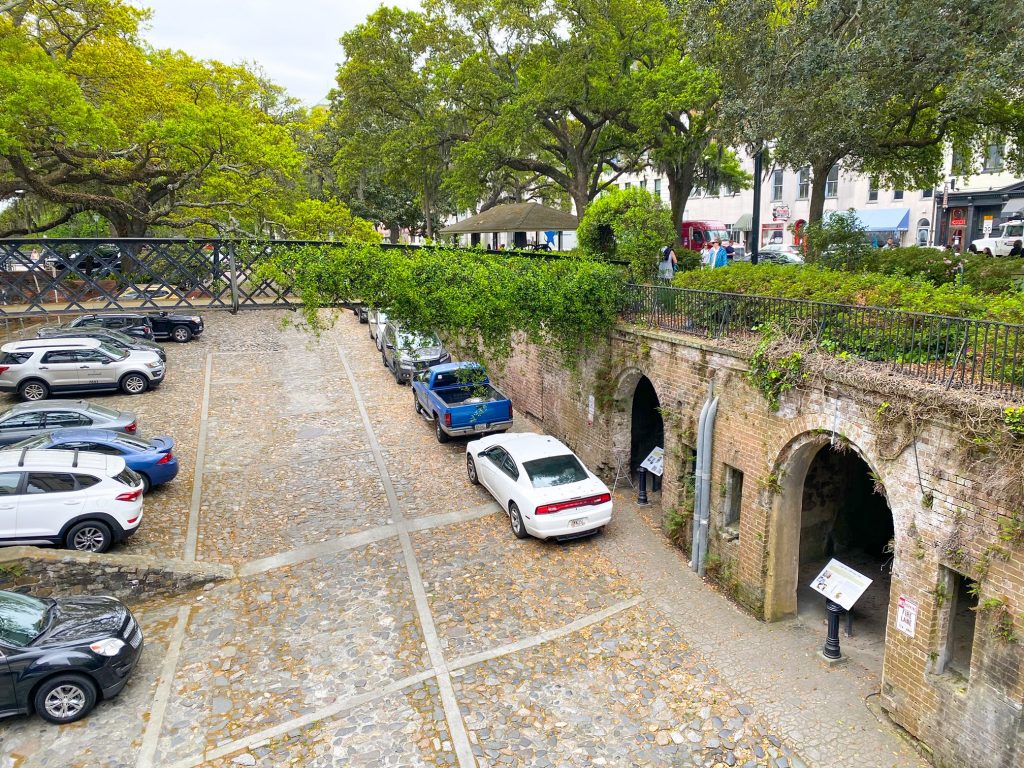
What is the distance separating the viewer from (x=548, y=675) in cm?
884

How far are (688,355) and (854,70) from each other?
6.04m

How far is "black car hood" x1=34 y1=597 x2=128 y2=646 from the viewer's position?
310 inches

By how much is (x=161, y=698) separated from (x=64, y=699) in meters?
1.07

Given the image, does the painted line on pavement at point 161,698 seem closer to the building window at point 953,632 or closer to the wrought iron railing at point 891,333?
the building window at point 953,632

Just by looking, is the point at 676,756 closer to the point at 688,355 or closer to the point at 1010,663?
the point at 1010,663

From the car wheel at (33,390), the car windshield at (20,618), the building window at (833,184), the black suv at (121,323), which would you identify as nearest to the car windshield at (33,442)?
the car windshield at (20,618)

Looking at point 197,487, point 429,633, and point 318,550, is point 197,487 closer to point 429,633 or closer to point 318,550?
point 318,550

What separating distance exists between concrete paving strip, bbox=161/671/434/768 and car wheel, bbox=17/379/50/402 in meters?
16.3

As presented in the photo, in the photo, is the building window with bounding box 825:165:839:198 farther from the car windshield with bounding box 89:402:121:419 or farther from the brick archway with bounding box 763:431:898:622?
the car windshield with bounding box 89:402:121:419

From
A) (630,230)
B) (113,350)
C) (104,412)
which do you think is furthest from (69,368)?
(630,230)

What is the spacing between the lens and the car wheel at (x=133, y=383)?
798 inches

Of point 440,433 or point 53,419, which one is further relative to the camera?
point 440,433

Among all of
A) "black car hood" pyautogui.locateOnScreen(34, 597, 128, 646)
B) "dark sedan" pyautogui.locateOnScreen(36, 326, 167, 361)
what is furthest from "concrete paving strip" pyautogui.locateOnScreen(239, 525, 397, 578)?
"dark sedan" pyautogui.locateOnScreen(36, 326, 167, 361)

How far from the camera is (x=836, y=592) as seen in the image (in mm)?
8789
